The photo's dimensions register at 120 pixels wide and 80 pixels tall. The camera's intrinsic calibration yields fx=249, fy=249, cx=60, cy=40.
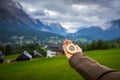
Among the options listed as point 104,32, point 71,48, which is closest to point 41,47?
point 104,32

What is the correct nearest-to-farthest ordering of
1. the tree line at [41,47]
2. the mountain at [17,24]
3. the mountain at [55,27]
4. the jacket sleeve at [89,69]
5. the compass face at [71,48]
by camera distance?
the jacket sleeve at [89,69]
the compass face at [71,48]
the tree line at [41,47]
the mountain at [17,24]
the mountain at [55,27]

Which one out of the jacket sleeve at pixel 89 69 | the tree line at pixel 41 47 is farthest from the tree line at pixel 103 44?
the jacket sleeve at pixel 89 69

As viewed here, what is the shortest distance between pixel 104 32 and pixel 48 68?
97cm

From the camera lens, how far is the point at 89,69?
14.5 inches

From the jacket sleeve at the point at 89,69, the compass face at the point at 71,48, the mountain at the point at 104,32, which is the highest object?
the mountain at the point at 104,32

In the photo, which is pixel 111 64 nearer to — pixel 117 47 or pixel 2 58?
pixel 117 47

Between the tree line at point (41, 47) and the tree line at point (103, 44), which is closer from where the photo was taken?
the tree line at point (41, 47)

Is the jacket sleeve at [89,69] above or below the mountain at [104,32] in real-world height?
below

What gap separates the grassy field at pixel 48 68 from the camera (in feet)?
9.20

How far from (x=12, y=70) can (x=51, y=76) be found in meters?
0.46

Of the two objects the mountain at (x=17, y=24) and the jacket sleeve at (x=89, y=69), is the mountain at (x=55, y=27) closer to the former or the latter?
the mountain at (x=17, y=24)

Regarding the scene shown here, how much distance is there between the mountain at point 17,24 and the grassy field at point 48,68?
0.35 metres

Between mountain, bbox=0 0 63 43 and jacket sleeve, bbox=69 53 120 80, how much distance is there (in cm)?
250

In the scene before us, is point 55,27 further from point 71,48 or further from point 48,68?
point 71,48
